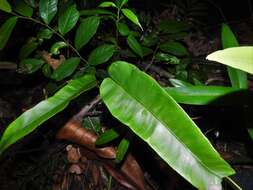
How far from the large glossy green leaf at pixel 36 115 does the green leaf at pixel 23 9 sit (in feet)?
1.38

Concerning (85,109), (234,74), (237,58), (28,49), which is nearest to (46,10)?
(28,49)

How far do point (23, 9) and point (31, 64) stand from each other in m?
0.24

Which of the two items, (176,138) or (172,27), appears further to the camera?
(172,27)

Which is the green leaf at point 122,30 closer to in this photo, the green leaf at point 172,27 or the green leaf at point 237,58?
the green leaf at point 172,27

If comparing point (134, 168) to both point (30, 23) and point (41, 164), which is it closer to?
point (41, 164)

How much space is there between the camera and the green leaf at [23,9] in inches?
46.6

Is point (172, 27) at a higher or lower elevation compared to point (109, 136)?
higher

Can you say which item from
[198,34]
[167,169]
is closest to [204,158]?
[167,169]

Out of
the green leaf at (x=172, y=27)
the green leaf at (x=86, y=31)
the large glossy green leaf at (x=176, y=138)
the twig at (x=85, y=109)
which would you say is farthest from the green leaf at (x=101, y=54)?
the large glossy green leaf at (x=176, y=138)

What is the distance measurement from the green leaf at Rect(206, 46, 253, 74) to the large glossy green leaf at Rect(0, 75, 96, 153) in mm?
454

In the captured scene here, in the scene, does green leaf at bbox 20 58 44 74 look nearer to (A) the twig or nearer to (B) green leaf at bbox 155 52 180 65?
(A) the twig

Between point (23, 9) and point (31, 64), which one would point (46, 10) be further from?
point (31, 64)

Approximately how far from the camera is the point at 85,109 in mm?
1419

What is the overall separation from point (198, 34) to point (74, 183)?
3.78 ft
